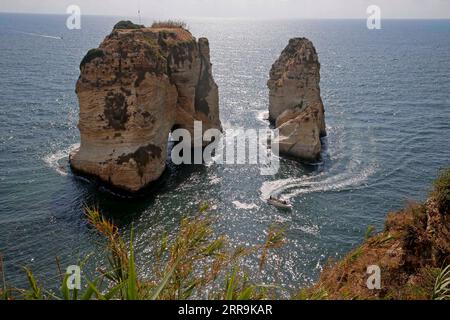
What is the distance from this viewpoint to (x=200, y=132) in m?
61.3

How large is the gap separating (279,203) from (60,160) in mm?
27316

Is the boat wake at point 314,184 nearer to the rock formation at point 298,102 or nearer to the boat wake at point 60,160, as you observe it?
the rock formation at point 298,102

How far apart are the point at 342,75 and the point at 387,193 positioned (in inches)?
3114

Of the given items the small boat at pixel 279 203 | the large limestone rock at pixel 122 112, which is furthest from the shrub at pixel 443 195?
the large limestone rock at pixel 122 112

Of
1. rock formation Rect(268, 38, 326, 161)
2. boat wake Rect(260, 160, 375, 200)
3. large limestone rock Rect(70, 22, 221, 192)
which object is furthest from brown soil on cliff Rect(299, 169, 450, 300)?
rock formation Rect(268, 38, 326, 161)

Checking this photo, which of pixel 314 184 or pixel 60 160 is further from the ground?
pixel 60 160

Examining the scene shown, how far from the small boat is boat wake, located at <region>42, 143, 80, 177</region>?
2324cm

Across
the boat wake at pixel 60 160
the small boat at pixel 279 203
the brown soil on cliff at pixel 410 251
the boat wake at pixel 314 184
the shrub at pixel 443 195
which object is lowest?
the small boat at pixel 279 203

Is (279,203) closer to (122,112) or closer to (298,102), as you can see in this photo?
(122,112)

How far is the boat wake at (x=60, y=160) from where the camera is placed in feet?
163

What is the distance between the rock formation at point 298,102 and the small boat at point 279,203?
Answer: 13.0 meters

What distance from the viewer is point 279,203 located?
43.9m

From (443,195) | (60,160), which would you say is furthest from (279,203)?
(60,160)

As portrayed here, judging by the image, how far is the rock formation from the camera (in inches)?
2215
